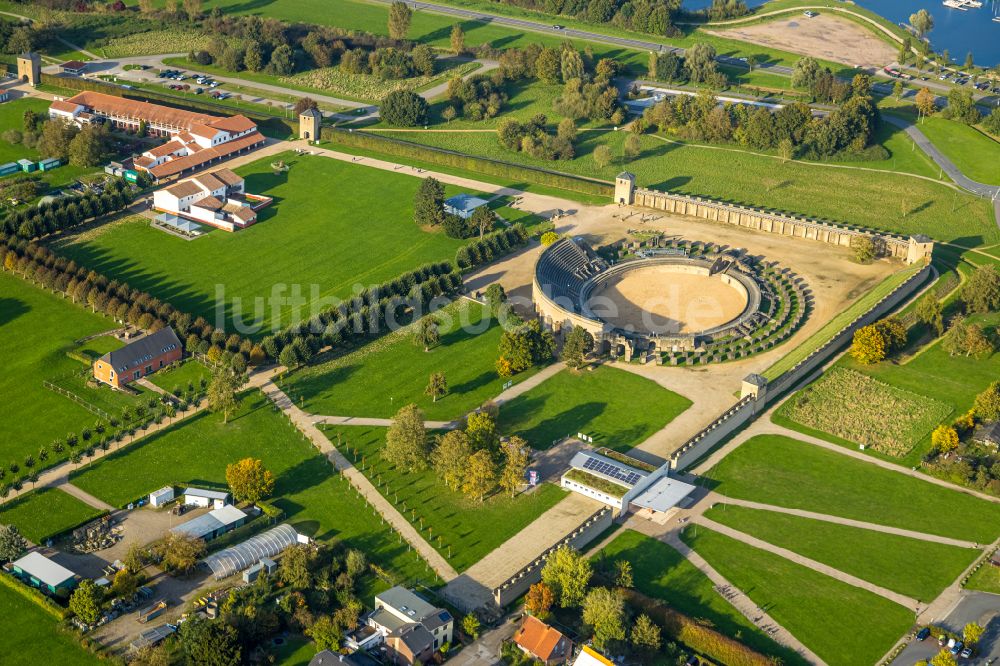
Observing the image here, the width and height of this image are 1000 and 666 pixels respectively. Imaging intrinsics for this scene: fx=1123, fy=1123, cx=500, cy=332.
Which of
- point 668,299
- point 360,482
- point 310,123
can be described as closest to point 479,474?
point 360,482

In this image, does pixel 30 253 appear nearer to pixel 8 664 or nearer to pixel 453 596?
pixel 8 664

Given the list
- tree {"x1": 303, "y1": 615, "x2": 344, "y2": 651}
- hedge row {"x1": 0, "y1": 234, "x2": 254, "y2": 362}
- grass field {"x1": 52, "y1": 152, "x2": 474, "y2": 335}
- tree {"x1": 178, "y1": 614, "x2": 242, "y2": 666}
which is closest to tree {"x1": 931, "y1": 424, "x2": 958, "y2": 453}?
tree {"x1": 303, "y1": 615, "x2": 344, "y2": 651}

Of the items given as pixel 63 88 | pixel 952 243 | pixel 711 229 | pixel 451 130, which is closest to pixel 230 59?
pixel 63 88

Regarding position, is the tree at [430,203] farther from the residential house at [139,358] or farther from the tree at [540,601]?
the tree at [540,601]

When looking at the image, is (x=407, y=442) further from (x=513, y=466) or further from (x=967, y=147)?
(x=967, y=147)

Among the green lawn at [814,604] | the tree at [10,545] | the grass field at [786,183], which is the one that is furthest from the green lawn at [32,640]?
the grass field at [786,183]
